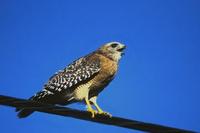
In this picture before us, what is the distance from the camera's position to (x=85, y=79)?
1255 centimetres

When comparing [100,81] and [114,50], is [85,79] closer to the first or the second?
[100,81]

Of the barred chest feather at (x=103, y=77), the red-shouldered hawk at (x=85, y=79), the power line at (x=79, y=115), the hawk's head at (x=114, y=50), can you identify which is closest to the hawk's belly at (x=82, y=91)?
the red-shouldered hawk at (x=85, y=79)

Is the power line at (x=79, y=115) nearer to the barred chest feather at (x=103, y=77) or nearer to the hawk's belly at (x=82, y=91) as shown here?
the hawk's belly at (x=82, y=91)

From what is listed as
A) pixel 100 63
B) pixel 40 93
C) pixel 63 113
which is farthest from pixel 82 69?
pixel 63 113

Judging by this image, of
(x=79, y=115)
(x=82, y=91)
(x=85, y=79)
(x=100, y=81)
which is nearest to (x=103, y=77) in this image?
(x=100, y=81)

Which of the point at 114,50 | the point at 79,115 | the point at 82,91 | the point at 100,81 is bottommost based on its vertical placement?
the point at 79,115

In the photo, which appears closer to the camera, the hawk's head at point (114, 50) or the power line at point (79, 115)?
the power line at point (79, 115)

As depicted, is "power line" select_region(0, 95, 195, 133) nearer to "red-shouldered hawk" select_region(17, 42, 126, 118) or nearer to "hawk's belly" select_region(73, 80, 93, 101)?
"red-shouldered hawk" select_region(17, 42, 126, 118)

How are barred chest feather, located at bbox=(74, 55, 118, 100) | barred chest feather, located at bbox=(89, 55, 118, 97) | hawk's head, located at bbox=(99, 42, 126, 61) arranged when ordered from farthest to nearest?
1. hawk's head, located at bbox=(99, 42, 126, 61)
2. barred chest feather, located at bbox=(89, 55, 118, 97)
3. barred chest feather, located at bbox=(74, 55, 118, 100)

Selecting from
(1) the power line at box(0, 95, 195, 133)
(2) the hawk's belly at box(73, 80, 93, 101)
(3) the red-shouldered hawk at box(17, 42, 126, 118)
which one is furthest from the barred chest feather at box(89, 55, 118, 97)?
(1) the power line at box(0, 95, 195, 133)

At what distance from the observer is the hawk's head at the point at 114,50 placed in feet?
43.7

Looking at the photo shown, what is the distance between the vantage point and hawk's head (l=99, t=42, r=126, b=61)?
13.3 metres

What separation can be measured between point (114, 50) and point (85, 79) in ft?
4.47

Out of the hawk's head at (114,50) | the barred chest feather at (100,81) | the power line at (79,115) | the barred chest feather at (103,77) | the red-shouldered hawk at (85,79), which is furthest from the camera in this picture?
the hawk's head at (114,50)
